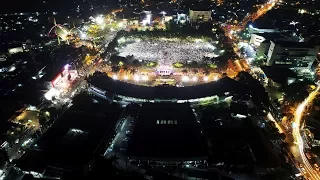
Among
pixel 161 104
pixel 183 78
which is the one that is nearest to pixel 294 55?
pixel 183 78

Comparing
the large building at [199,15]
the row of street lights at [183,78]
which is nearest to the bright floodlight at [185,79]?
the row of street lights at [183,78]

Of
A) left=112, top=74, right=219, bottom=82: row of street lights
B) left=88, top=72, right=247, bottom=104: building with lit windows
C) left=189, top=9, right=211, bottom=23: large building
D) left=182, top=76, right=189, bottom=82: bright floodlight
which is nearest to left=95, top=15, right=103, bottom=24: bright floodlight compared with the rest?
left=189, top=9, right=211, bottom=23: large building

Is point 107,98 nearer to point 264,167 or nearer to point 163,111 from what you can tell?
point 163,111

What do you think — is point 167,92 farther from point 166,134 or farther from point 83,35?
point 83,35

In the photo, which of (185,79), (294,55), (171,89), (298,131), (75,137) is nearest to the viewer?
(75,137)

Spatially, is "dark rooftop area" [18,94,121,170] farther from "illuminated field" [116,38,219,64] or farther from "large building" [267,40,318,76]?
"large building" [267,40,318,76]
